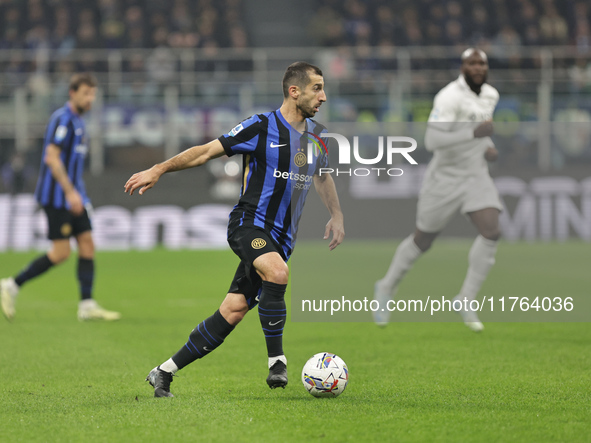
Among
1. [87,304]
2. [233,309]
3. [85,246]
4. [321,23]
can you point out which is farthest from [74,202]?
[321,23]

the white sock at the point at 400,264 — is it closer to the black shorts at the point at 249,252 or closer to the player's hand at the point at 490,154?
the player's hand at the point at 490,154

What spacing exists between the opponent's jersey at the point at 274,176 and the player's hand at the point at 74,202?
3.53m

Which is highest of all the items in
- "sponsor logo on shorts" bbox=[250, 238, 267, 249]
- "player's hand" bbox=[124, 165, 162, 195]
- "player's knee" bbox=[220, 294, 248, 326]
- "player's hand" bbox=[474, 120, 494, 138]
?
"player's hand" bbox=[474, 120, 494, 138]

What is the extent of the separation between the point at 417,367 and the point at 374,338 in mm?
1511

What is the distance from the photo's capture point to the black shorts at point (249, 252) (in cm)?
486

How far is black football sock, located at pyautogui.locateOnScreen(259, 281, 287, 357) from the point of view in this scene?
4859mm

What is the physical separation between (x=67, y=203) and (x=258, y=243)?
4.15m

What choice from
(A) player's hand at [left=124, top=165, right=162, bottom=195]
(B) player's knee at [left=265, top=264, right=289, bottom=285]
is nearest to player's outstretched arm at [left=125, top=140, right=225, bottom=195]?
(A) player's hand at [left=124, top=165, right=162, bottom=195]

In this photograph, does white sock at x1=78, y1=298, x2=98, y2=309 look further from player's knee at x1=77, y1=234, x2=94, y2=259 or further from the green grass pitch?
player's knee at x1=77, y1=234, x2=94, y2=259

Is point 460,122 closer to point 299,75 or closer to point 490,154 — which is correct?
point 490,154

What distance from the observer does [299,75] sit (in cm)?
504

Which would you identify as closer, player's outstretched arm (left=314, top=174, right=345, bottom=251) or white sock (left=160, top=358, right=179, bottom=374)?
white sock (left=160, top=358, right=179, bottom=374)

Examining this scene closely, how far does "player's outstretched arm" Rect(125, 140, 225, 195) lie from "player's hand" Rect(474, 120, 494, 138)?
10.8ft

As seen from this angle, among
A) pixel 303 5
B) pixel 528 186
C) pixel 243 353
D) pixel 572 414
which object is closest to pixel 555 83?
pixel 528 186
